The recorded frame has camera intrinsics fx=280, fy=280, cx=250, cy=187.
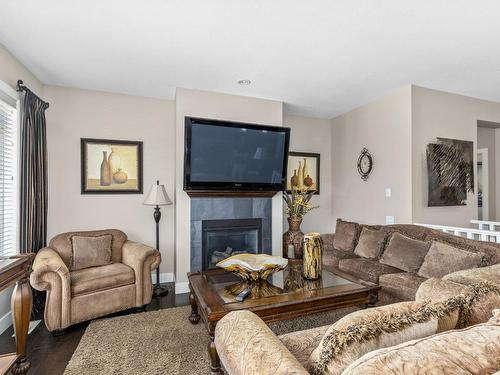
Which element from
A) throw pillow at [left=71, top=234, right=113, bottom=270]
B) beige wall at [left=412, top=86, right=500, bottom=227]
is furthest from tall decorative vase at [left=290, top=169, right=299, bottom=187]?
throw pillow at [left=71, top=234, right=113, bottom=270]

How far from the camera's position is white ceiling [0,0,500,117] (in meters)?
2.02

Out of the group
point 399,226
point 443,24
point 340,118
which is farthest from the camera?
point 340,118

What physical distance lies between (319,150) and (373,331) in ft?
14.3

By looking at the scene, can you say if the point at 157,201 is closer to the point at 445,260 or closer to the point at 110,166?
the point at 110,166

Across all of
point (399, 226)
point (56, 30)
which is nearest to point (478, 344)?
point (399, 226)

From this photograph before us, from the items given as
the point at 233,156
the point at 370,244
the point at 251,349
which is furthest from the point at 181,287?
the point at 251,349

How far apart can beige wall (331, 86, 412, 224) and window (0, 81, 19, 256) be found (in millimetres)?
4245

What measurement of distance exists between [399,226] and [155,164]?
3219mm

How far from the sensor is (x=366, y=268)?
2865 mm

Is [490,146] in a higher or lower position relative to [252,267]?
higher

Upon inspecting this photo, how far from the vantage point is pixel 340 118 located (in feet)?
15.8

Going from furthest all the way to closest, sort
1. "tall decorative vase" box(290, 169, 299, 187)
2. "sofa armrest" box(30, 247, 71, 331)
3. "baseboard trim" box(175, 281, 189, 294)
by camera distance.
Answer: "tall decorative vase" box(290, 169, 299, 187) < "baseboard trim" box(175, 281, 189, 294) < "sofa armrest" box(30, 247, 71, 331)

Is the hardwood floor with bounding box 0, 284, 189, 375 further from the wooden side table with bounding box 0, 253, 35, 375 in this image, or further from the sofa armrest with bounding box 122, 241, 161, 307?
the sofa armrest with bounding box 122, 241, 161, 307

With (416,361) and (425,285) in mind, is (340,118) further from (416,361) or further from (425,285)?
(416,361)
